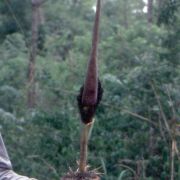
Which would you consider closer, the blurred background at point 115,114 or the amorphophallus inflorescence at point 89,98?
the amorphophallus inflorescence at point 89,98

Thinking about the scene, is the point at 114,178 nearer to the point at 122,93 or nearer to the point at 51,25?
the point at 122,93

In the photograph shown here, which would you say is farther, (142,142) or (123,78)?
(123,78)

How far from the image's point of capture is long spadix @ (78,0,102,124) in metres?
1.32

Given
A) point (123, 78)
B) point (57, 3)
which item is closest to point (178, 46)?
point (123, 78)

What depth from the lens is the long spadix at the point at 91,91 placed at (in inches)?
52.1

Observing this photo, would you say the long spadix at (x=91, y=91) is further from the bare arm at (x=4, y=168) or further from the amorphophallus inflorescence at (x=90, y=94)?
the bare arm at (x=4, y=168)

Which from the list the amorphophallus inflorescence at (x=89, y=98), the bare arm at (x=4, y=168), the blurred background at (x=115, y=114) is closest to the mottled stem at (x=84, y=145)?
the amorphophallus inflorescence at (x=89, y=98)

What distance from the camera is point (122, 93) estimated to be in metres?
7.31

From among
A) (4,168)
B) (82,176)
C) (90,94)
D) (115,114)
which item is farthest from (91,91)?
(115,114)

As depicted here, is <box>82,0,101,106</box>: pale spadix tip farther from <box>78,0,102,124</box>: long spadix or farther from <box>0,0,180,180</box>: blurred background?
<box>0,0,180,180</box>: blurred background

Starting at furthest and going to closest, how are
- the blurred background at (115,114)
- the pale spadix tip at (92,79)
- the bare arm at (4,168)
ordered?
the blurred background at (115,114) → the bare arm at (4,168) → the pale spadix tip at (92,79)

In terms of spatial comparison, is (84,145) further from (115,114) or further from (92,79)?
(115,114)

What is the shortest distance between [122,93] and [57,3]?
32.9 ft

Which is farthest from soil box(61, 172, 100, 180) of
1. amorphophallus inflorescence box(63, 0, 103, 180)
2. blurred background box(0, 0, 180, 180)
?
blurred background box(0, 0, 180, 180)
